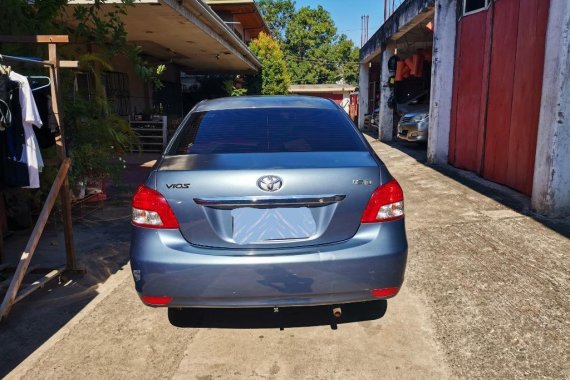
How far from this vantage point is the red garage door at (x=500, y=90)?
20.6 ft

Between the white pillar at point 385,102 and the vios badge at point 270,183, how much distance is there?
14890mm

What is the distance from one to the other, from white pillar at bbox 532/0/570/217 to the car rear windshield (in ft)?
10.8

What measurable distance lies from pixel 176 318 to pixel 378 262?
5.10ft

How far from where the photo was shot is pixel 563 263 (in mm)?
4121

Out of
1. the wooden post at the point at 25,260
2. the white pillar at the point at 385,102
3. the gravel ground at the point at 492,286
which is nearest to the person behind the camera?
the gravel ground at the point at 492,286

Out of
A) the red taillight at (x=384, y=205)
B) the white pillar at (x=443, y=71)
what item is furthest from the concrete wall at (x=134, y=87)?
the red taillight at (x=384, y=205)

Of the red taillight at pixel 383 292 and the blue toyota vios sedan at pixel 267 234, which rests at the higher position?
the blue toyota vios sedan at pixel 267 234

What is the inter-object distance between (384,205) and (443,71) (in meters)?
8.05

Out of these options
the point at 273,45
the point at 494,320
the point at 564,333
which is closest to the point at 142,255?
the point at 494,320

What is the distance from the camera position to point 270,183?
99.1 inches

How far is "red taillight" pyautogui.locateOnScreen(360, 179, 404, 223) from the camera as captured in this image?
261 cm

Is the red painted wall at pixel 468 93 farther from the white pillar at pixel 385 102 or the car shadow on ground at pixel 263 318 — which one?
the white pillar at pixel 385 102

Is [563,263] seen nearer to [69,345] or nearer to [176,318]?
[176,318]

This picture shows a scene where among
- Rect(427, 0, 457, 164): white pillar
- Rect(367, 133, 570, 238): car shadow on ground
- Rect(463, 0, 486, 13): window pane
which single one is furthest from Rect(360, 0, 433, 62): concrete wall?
Rect(367, 133, 570, 238): car shadow on ground
